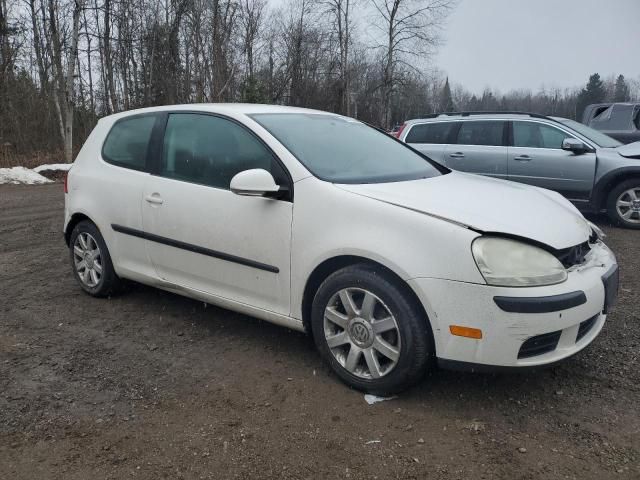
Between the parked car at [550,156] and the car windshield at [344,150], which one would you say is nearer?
the car windshield at [344,150]

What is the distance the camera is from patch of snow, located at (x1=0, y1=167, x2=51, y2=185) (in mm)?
13906

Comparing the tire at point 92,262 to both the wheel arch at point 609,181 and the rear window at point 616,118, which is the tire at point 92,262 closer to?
the wheel arch at point 609,181

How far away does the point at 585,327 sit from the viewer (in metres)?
2.81

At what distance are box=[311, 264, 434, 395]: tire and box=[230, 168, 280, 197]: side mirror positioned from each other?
634 millimetres

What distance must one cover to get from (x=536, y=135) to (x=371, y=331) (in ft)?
21.2

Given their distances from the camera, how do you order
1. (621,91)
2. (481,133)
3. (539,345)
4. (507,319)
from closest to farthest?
(507,319) < (539,345) < (481,133) < (621,91)

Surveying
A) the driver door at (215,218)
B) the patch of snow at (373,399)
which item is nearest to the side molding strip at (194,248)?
the driver door at (215,218)

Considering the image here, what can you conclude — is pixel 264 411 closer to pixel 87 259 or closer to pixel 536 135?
pixel 87 259

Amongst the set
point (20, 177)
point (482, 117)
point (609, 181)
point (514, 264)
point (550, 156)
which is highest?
point (482, 117)

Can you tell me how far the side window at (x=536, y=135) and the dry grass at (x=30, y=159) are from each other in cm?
1650

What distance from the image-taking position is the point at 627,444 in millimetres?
2459

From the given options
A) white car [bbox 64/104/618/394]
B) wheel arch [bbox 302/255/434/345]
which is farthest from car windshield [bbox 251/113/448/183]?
wheel arch [bbox 302/255/434/345]

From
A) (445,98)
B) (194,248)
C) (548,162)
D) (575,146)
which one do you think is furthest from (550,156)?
(445,98)

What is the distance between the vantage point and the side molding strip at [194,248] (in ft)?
10.7
